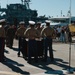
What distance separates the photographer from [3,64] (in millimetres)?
13281

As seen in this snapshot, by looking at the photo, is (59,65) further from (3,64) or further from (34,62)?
(3,64)

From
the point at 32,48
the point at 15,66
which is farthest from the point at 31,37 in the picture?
the point at 15,66

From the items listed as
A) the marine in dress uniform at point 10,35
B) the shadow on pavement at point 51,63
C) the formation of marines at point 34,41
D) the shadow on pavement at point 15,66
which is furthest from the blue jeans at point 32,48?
the marine in dress uniform at point 10,35

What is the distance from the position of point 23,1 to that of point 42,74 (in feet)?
267

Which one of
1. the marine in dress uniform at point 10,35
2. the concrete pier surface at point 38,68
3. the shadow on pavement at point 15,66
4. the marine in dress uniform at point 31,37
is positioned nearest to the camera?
the concrete pier surface at point 38,68

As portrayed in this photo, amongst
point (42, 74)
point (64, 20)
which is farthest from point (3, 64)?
point (64, 20)

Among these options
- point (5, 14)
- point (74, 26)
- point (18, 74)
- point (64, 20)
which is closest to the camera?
point (18, 74)

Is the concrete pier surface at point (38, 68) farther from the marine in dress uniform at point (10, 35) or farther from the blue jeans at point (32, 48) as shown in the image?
the marine in dress uniform at point (10, 35)

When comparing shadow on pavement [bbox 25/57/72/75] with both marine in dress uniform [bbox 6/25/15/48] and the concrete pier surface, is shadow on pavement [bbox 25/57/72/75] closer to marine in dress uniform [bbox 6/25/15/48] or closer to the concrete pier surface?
the concrete pier surface

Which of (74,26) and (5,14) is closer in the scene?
(74,26)

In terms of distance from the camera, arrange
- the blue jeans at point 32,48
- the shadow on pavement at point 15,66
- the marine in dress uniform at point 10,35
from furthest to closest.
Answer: the marine in dress uniform at point 10,35 < the blue jeans at point 32,48 < the shadow on pavement at point 15,66

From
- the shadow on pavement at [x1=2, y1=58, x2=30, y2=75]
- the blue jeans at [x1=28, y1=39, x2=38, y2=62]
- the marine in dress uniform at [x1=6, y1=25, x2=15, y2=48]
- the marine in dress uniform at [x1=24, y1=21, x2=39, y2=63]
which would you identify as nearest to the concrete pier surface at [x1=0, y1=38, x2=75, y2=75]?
the shadow on pavement at [x1=2, y1=58, x2=30, y2=75]

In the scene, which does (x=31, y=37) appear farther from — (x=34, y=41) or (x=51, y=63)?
(x=51, y=63)

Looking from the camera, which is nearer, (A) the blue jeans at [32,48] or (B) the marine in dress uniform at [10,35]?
(A) the blue jeans at [32,48]
